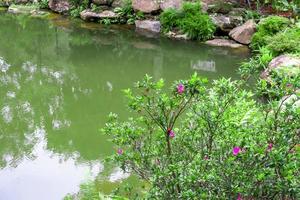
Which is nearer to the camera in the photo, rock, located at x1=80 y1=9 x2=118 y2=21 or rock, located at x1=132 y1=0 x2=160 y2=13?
rock, located at x1=132 y1=0 x2=160 y2=13

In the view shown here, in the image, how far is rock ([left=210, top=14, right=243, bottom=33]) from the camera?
1339cm

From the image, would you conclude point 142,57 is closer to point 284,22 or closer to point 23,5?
point 284,22

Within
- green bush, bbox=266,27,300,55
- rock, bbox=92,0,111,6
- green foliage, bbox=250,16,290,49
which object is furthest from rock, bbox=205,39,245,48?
rock, bbox=92,0,111,6

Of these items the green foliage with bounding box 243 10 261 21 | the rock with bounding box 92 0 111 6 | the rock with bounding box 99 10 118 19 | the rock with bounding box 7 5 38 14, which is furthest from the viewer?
the rock with bounding box 7 5 38 14

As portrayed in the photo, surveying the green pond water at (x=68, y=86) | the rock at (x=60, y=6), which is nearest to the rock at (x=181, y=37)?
the green pond water at (x=68, y=86)

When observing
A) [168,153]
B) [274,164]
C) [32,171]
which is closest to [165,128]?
[168,153]

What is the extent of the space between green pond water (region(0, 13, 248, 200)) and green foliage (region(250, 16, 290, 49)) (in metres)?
0.46

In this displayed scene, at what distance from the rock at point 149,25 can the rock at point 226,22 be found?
1702mm

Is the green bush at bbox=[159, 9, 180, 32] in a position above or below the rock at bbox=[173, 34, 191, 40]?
above

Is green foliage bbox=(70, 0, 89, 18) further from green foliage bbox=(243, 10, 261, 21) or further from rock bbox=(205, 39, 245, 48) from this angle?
green foliage bbox=(243, 10, 261, 21)

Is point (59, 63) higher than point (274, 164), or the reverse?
point (274, 164)

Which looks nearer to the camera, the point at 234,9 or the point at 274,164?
the point at 274,164

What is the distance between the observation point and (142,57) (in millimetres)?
11727

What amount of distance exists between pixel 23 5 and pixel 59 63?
770cm
